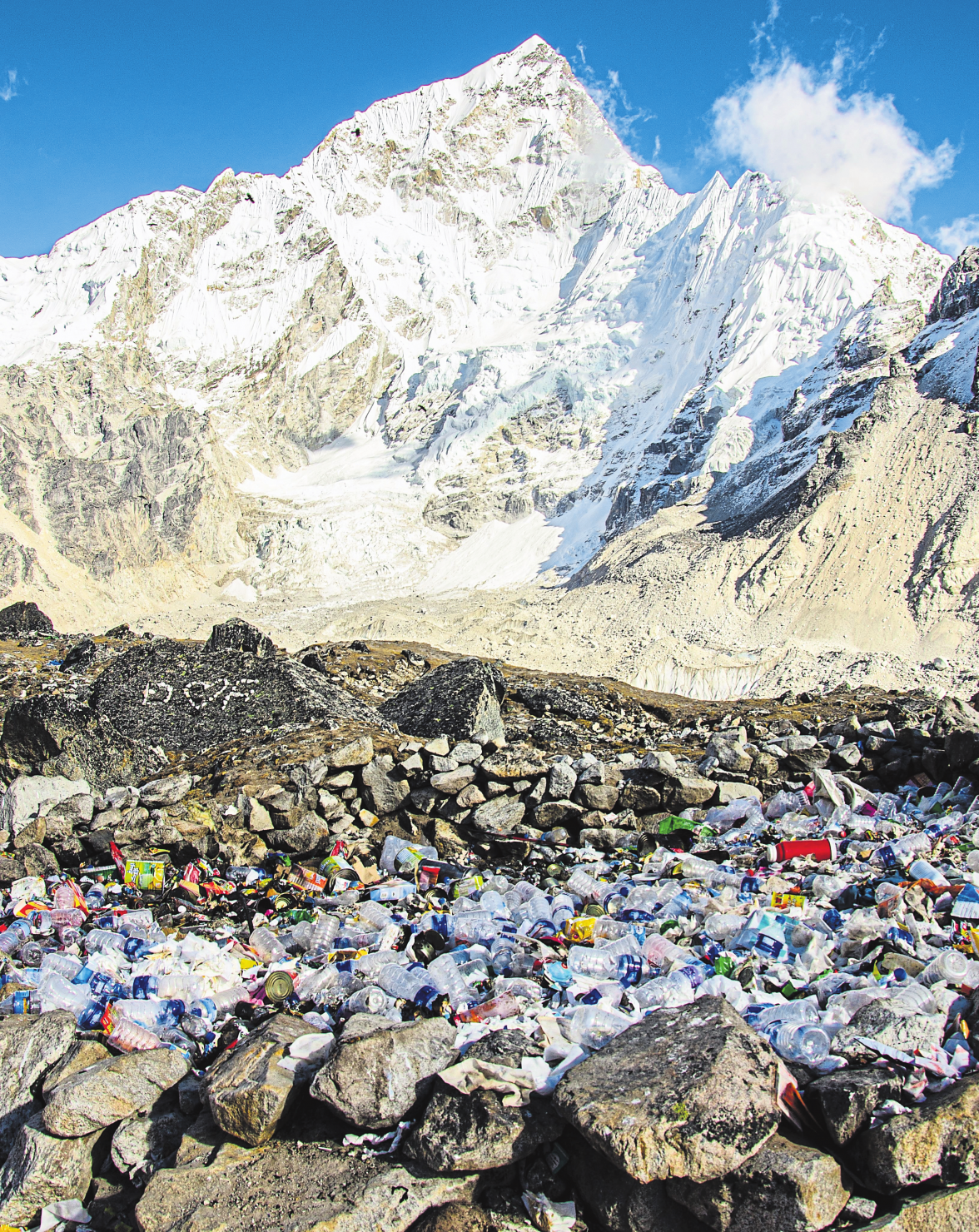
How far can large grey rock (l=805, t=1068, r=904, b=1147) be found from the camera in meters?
2.25

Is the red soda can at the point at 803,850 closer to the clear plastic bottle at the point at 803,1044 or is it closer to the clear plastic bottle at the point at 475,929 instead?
the clear plastic bottle at the point at 475,929

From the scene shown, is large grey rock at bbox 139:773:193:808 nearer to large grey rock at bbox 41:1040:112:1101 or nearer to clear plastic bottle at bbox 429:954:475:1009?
large grey rock at bbox 41:1040:112:1101

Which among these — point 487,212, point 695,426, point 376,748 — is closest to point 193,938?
point 376,748

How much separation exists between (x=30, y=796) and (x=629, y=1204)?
5735 mm

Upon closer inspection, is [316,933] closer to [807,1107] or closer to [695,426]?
[807,1107]

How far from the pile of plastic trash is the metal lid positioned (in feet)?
0.03

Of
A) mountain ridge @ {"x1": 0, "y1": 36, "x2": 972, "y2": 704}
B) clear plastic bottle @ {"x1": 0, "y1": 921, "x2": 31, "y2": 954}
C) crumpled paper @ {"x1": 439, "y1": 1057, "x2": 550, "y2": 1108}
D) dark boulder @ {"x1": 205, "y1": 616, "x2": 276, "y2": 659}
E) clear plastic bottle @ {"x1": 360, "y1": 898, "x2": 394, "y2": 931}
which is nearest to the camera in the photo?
crumpled paper @ {"x1": 439, "y1": 1057, "x2": 550, "y2": 1108}

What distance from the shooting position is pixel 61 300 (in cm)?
9356

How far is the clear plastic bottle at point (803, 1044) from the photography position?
8.66 feet

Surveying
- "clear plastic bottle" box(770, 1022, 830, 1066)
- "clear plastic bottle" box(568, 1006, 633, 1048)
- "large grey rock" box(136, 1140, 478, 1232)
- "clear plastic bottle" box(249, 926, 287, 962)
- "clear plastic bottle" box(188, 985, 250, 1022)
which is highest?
"clear plastic bottle" box(770, 1022, 830, 1066)

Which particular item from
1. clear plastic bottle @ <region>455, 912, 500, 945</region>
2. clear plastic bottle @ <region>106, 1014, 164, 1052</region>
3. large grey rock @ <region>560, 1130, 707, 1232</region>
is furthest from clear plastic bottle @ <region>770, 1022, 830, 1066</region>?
clear plastic bottle @ <region>106, 1014, 164, 1052</region>

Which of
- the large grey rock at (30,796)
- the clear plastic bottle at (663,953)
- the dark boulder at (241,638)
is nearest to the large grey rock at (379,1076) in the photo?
the clear plastic bottle at (663,953)

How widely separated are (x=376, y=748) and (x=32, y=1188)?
4398 mm

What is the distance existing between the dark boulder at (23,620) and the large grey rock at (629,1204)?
20.2m
